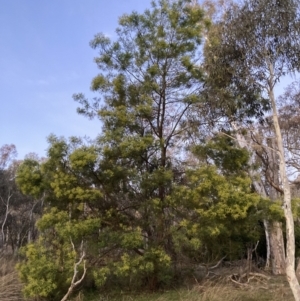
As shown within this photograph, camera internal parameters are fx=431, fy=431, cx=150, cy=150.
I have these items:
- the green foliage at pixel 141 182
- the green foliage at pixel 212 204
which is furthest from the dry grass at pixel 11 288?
the green foliage at pixel 212 204

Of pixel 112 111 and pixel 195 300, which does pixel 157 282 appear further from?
pixel 112 111

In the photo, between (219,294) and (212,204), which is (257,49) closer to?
(212,204)

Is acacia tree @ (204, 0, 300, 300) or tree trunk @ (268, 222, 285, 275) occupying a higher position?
acacia tree @ (204, 0, 300, 300)

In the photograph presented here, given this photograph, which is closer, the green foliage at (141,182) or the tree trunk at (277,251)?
the green foliage at (141,182)

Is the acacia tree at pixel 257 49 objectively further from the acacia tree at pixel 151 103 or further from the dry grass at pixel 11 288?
the dry grass at pixel 11 288

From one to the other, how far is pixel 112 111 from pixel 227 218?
4.52m

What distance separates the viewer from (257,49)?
1080cm

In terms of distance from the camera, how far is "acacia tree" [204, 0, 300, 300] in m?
10.5

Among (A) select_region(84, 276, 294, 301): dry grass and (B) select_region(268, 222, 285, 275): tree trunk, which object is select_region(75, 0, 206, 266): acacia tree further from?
(B) select_region(268, 222, 285, 275): tree trunk

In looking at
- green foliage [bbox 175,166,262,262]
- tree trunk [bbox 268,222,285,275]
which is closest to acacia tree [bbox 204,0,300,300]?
green foliage [bbox 175,166,262,262]

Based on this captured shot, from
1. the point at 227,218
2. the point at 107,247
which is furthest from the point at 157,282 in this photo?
the point at 227,218

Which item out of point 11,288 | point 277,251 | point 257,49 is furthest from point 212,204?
point 277,251

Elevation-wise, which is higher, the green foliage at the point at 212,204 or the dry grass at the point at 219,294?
the green foliage at the point at 212,204

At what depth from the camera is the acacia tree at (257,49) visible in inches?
414
